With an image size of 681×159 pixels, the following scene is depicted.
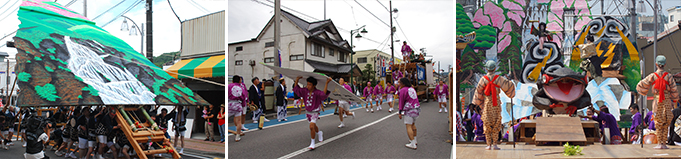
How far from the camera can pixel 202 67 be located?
410 inches

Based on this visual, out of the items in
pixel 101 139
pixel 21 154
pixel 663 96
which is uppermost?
pixel 663 96

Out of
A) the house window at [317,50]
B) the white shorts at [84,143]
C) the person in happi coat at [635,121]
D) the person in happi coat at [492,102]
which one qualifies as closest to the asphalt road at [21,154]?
the white shorts at [84,143]

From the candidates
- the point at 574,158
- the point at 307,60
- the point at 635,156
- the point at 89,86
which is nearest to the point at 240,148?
the point at 89,86

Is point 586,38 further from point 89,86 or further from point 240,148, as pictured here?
point 89,86

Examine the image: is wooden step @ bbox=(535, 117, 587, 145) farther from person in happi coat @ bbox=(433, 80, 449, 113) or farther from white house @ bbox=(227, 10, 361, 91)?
white house @ bbox=(227, 10, 361, 91)

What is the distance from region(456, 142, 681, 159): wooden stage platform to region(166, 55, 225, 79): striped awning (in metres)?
7.84

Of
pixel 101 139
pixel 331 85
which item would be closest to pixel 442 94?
pixel 331 85

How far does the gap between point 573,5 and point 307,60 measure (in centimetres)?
1137

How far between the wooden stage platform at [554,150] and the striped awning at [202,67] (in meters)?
7.84

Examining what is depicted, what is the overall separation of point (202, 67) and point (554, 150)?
9.83 metres

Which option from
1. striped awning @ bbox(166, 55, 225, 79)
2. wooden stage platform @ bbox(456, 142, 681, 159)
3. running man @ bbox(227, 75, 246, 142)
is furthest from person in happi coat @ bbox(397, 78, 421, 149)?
striped awning @ bbox(166, 55, 225, 79)

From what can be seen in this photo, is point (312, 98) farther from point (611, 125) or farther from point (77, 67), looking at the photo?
point (611, 125)

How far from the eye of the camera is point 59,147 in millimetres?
8766

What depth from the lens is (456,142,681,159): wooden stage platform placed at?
4020mm
